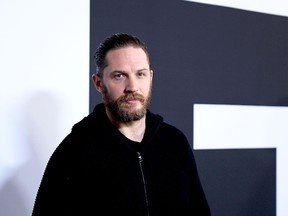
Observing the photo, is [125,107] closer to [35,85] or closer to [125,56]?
[125,56]

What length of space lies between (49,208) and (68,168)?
0.31 feet

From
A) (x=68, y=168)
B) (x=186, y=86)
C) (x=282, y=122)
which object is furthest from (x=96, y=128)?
(x=282, y=122)

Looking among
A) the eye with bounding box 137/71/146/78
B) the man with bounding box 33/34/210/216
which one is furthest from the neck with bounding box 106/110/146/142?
the eye with bounding box 137/71/146/78

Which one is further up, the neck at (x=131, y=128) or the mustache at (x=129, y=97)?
the mustache at (x=129, y=97)

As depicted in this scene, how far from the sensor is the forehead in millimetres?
820

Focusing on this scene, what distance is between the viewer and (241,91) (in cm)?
127

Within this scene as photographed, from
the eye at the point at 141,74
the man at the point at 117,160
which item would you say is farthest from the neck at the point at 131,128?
the eye at the point at 141,74

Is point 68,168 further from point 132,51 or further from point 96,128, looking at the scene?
point 132,51

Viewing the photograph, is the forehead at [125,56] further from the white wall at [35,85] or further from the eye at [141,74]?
the white wall at [35,85]

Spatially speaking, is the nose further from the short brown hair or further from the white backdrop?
the white backdrop

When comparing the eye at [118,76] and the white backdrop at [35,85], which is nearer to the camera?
the eye at [118,76]

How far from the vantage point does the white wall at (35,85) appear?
0.93m

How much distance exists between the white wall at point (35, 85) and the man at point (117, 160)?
160 millimetres

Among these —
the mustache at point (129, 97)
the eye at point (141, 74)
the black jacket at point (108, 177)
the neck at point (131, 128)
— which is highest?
the eye at point (141, 74)
